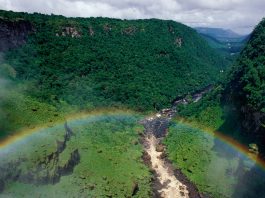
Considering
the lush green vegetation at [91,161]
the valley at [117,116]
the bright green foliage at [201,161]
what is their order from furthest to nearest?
1. the bright green foliage at [201,161]
2. the valley at [117,116]
3. the lush green vegetation at [91,161]

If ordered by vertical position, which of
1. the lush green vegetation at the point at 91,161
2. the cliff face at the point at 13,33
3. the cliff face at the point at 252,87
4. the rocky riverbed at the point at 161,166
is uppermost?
the cliff face at the point at 13,33

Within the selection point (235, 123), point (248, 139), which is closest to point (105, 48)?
point (235, 123)

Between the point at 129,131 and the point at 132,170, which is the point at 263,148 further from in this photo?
the point at 129,131

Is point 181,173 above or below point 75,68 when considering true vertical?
below

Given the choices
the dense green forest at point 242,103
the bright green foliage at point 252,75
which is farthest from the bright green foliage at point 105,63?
the bright green foliage at point 252,75

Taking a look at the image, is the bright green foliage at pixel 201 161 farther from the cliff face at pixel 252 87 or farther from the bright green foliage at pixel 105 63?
the bright green foliage at pixel 105 63

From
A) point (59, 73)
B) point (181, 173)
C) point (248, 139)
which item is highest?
point (59, 73)
